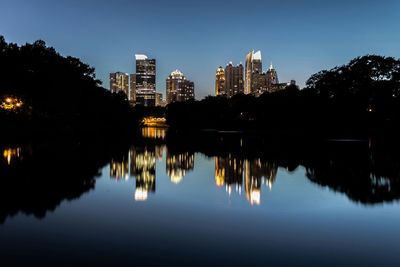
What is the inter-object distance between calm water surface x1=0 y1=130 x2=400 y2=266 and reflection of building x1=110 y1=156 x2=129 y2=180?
0.44 ft

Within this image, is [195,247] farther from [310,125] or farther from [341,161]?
[310,125]

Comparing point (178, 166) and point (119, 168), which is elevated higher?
point (119, 168)

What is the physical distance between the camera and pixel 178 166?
26.3 metres

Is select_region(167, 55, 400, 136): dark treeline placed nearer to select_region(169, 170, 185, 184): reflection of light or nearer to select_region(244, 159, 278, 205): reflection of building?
select_region(244, 159, 278, 205): reflection of building

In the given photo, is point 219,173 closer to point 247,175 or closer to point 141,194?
point 247,175

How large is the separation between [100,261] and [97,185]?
31.2 ft

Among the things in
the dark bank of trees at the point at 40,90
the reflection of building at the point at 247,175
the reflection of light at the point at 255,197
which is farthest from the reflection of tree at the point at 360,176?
the dark bank of trees at the point at 40,90

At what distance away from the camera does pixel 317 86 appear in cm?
7825

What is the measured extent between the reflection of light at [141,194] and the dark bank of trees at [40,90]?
37498 millimetres

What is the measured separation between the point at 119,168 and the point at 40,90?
1738 inches

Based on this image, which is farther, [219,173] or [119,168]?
[119,168]

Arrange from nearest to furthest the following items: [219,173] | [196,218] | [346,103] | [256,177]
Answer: [196,218] < [256,177] < [219,173] < [346,103]

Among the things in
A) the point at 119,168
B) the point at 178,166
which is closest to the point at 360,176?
the point at 178,166

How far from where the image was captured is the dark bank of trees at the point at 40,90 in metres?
58.0
